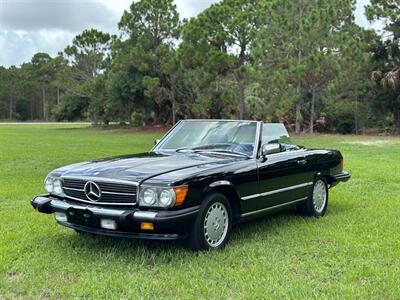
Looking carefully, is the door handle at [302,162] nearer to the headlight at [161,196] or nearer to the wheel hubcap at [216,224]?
the wheel hubcap at [216,224]

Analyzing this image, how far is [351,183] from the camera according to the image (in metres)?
10.6

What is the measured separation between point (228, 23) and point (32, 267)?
92.1 ft

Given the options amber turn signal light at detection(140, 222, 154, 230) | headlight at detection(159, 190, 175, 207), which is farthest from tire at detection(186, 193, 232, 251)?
amber turn signal light at detection(140, 222, 154, 230)

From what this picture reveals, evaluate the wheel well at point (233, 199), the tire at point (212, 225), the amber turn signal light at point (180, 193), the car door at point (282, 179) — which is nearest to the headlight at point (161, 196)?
the amber turn signal light at point (180, 193)

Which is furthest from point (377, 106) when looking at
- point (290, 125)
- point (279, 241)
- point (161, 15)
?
point (279, 241)

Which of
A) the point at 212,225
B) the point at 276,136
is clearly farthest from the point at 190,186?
the point at 276,136

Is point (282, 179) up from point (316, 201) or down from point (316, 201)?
up

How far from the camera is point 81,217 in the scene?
5043 mm

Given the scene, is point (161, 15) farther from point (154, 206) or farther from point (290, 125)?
point (154, 206)

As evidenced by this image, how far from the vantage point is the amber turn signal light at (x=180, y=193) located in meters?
4.81

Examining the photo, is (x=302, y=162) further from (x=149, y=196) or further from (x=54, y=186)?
(x=54, y=186)

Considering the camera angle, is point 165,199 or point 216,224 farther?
point 216,224

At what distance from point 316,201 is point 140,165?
10.1 feet

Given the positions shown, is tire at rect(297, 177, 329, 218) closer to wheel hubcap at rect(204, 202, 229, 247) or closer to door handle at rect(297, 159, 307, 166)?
door handle at rect(297, 159, 307, 166)
